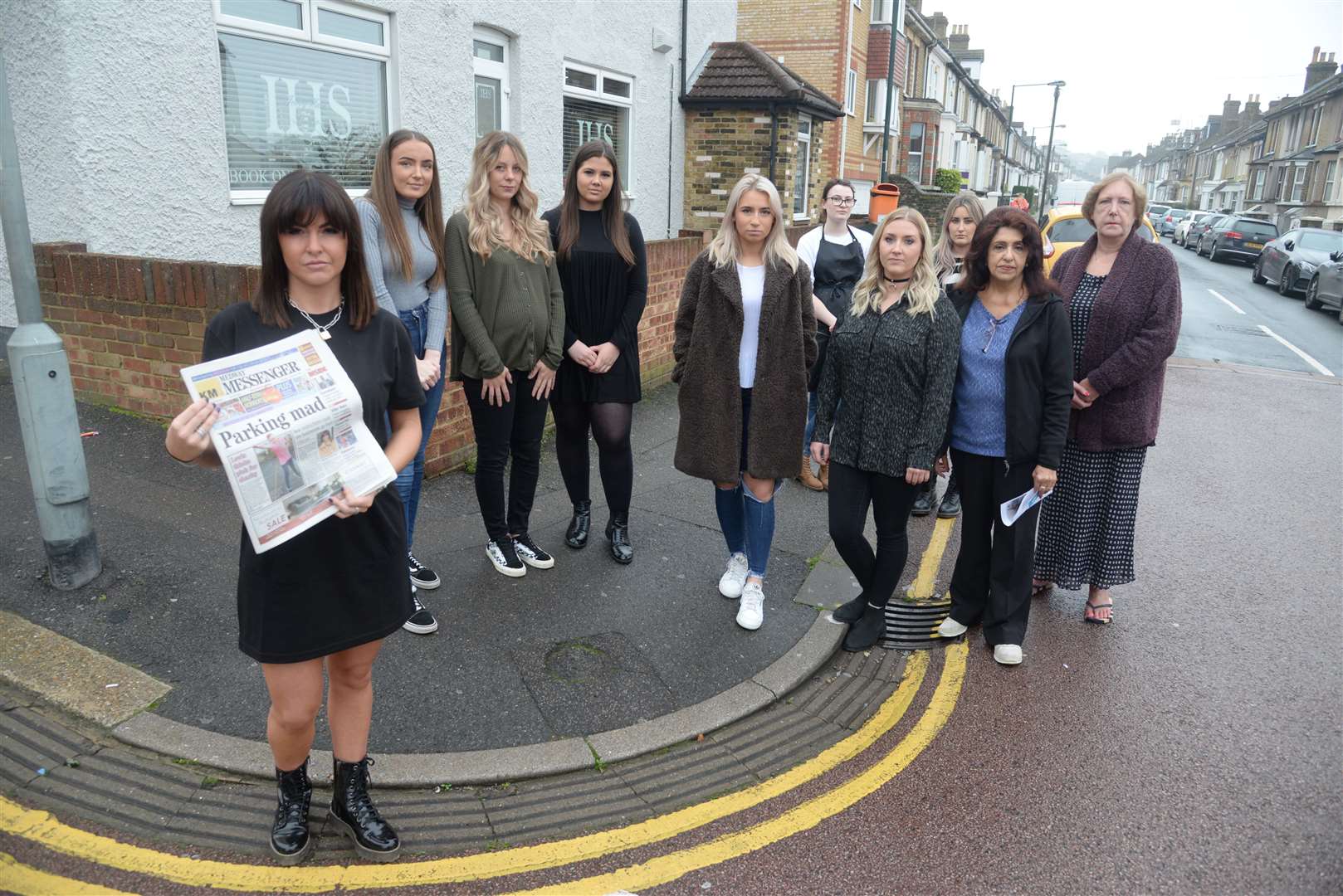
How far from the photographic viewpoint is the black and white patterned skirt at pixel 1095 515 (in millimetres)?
4605

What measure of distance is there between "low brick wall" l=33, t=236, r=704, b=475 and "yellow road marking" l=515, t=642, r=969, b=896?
3.54m

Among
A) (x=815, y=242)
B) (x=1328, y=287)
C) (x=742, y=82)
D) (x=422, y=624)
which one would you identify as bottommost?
(x=422, y=624)

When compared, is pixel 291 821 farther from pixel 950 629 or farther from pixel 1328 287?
pixel 1328 287

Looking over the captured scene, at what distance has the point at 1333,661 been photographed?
4355mm

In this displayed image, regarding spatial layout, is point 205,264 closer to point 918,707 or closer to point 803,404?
point 803,404

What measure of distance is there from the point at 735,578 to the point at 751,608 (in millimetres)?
326

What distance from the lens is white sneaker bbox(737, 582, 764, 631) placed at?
14.5 feet

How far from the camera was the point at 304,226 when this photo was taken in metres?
2.36

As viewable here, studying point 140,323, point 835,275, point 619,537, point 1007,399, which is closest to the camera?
point 1007,399

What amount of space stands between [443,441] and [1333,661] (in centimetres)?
502

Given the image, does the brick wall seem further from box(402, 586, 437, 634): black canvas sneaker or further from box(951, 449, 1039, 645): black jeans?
box(402, 586, 437, 634): black canvas sneaker

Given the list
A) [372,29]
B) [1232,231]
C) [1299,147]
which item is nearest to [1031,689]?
[372,29]

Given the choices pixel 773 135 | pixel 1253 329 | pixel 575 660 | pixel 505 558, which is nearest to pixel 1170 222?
pixel 1253 329

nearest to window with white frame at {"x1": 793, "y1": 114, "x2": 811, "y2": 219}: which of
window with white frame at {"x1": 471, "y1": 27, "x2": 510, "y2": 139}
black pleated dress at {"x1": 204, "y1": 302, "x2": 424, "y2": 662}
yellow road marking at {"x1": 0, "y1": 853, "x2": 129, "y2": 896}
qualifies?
window with white frame at {"x1": 471, "y1": 27, "x2": 510, "y2": 139}
